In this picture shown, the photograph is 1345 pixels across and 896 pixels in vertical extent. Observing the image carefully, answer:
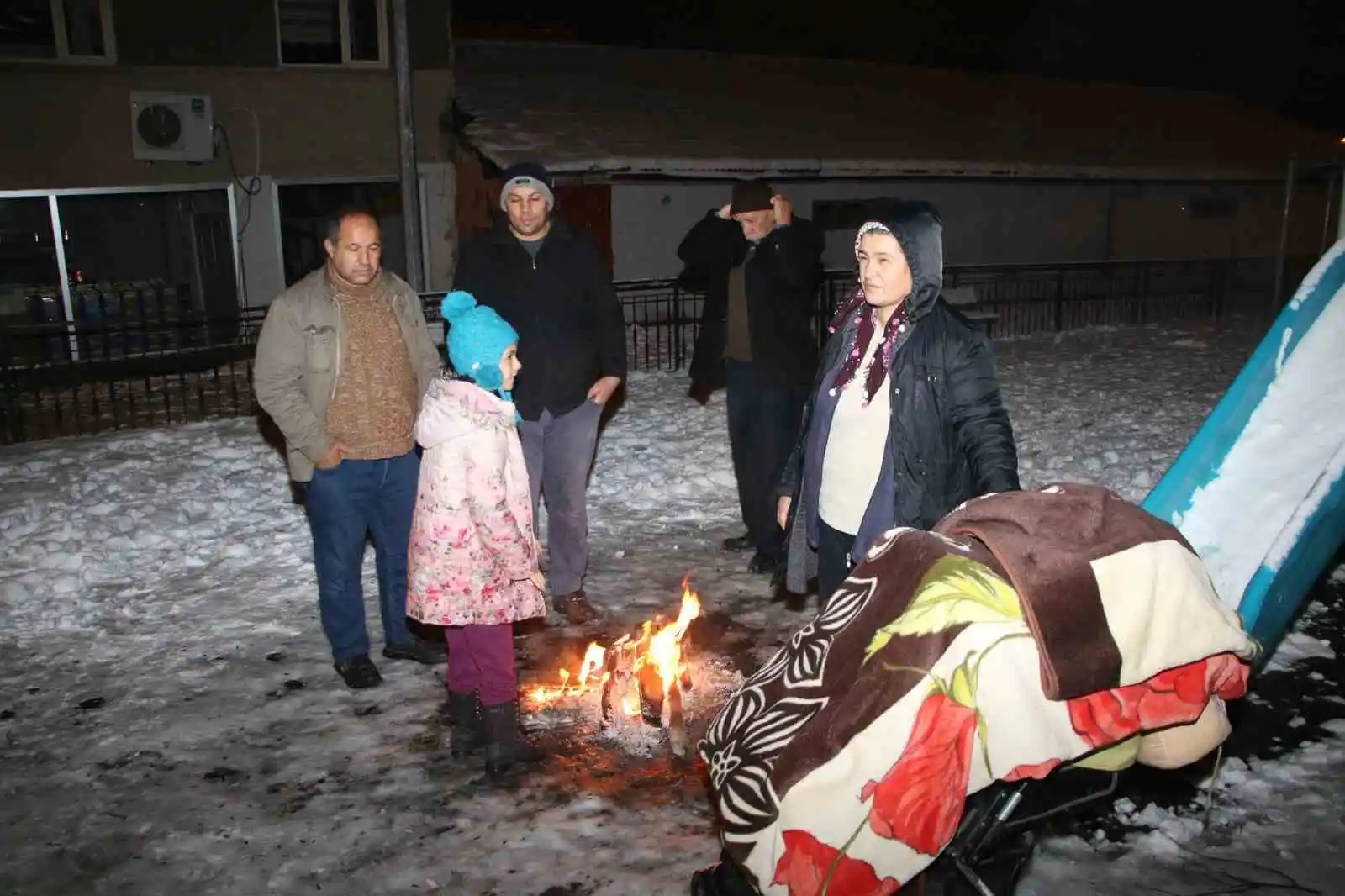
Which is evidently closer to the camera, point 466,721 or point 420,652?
point 466,721

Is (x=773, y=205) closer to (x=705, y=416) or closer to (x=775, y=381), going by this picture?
(x=775, y=381)

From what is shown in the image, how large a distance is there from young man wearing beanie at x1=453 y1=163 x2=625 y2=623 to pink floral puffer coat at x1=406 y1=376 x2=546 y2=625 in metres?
1.25

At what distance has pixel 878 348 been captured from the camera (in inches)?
159

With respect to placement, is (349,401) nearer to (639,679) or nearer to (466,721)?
(466,721)

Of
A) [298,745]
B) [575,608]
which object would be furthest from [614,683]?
[298,745]

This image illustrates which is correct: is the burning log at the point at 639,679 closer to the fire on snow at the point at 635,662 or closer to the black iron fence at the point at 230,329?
the fire on snow at the point at 635,662

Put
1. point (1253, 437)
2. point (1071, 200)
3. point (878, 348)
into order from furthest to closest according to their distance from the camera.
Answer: point (1071, 200) → point (1253, 437) → point (878, 348)

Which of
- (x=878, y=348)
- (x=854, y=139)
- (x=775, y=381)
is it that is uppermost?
(x=854, y=139)

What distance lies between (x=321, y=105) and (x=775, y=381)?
13.3 meters

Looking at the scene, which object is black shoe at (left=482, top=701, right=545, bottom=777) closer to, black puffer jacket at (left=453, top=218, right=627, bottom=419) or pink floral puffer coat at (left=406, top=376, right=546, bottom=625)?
pink floral puffer coat at (left=406, top=376, right=546, bottom=625)

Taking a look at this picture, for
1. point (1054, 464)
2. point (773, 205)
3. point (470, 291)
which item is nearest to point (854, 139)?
point (1054, 464)

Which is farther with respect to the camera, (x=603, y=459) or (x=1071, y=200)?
(x=1071, y=200)

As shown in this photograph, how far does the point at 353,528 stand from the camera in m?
5.20

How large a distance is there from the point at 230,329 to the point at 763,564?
12148mm
